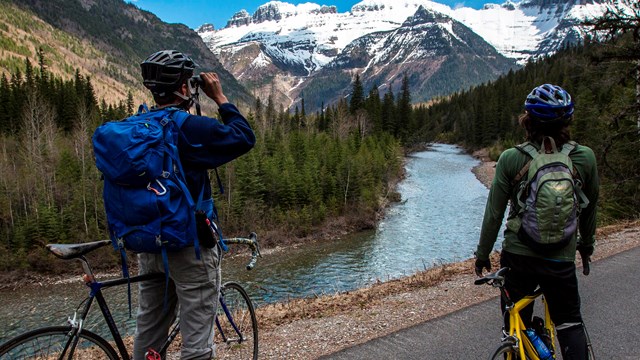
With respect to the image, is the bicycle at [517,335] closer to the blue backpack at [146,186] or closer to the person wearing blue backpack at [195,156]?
the person wearing blue backpack at [195,156]

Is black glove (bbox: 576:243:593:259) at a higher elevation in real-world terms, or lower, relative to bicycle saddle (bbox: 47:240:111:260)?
lower

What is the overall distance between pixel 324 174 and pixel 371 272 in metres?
22.3

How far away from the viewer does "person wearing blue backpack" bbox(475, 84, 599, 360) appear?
9.57 feet

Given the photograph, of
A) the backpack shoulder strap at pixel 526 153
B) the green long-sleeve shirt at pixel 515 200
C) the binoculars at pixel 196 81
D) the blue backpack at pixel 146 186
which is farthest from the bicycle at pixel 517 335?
the binoculars at pixel 196 81

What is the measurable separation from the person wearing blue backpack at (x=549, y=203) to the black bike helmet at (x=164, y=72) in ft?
7.73

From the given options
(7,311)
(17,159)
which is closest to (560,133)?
(7,311)

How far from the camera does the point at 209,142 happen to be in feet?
9.09

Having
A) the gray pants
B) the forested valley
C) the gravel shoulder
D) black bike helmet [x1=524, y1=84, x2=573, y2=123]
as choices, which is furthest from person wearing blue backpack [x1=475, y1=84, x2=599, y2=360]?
the forested valley

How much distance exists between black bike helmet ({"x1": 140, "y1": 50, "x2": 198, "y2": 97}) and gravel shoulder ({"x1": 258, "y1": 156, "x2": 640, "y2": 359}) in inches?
137

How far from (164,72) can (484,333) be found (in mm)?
4811

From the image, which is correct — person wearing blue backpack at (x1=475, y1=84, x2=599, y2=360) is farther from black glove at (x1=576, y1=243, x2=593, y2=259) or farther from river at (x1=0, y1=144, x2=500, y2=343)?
river at (x1=0, y1=144, x2=500, y2=343)

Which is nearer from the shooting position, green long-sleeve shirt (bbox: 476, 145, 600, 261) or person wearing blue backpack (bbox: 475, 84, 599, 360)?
person wearing blue backpack (bbox: 475, 84, 599, 360)

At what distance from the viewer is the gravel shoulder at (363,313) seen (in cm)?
550

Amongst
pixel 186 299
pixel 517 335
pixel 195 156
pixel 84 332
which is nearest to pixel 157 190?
pixel 195 156
